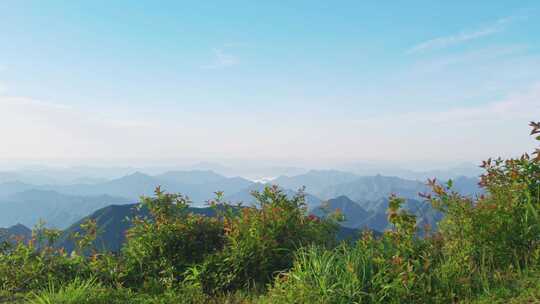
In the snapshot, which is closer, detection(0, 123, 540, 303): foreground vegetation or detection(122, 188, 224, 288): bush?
detection(0, 123, 540, 303): foreground vegetation

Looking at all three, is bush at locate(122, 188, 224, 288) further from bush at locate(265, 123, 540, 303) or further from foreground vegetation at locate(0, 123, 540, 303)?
bush at locate(265, 123, 540, 303)

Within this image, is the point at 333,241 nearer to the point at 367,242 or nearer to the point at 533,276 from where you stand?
the point at 367,242

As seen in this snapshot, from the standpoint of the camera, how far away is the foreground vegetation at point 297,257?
5426mm

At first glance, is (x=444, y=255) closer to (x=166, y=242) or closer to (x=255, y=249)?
(x=255, y=249)

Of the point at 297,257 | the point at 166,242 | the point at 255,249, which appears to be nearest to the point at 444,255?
the point at 297,257

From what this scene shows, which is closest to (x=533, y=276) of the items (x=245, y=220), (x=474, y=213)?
(x=474, y=213)

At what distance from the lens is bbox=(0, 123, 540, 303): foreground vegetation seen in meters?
5.43

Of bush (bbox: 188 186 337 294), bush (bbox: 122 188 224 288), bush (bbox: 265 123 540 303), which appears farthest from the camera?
bush (bbox: 122 188 224 288)

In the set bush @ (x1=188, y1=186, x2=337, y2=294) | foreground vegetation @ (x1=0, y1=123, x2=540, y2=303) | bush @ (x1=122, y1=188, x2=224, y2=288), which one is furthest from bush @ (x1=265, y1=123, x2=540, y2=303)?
bush @ (x1=122, y1=188, x2=224, y2=288)

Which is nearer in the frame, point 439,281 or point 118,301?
point 439,281

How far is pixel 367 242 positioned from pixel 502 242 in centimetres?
210

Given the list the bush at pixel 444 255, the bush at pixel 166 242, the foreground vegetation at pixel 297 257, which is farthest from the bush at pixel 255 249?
the bush at pixel 444 255

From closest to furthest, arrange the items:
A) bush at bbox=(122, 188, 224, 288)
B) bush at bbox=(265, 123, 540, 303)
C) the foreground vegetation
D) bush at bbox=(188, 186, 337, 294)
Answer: bush at bbox=(265, 123, 540, 303), the foreground vegetation, bush at bbox=(188, 186, 337, 294), bush at bbox=(122, 188, 224, 288)

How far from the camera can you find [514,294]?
5195mm
